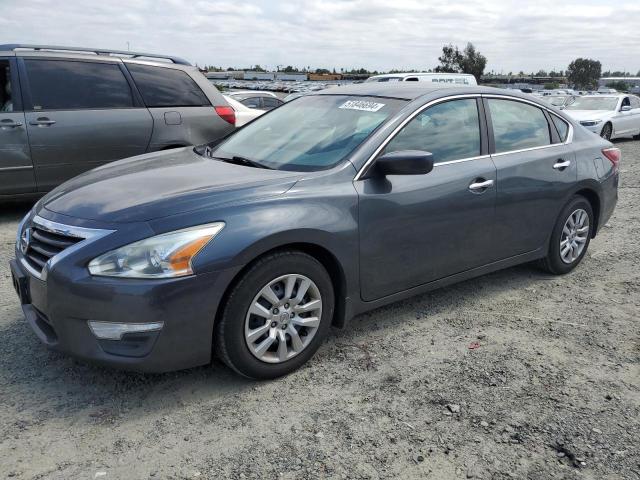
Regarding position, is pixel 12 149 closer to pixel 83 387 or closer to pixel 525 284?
pixel 83 387

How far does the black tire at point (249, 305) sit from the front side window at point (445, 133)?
94 centimetres

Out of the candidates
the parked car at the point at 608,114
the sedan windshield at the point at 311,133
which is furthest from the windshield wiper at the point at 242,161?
the parked car at the point at 608,114

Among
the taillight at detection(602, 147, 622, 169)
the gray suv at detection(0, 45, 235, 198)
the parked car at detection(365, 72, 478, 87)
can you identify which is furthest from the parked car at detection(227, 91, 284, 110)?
the taillight at detection(602, 147, 622, 169)

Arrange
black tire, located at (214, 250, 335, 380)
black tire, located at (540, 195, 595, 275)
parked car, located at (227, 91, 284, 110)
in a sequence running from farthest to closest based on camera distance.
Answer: parked car, located at (227, 91, 284, 110) → black tire, located at (540, 195, 595, 275) → black tire, located at (214, 250, 335, 380)

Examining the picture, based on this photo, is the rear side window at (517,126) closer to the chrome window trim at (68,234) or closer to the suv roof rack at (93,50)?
the chrome window trim at (68,234)

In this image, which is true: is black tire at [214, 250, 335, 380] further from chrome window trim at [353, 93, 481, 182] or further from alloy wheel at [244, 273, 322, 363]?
chrome window trim at [353, 93, 481, 182]

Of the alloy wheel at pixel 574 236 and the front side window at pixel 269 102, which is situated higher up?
the front side window at pixel 269 102

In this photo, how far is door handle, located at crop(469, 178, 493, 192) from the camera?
12.9 feet

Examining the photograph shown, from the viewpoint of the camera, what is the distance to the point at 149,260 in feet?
9.03

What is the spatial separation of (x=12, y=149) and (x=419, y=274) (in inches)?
185

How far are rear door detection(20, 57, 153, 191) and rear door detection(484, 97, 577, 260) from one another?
421 cm

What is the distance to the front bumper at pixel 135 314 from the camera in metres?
2.72

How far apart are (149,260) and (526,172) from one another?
2.88 meters

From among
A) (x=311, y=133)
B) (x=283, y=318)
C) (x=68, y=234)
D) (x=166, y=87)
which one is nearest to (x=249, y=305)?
(x=283, y=318)
